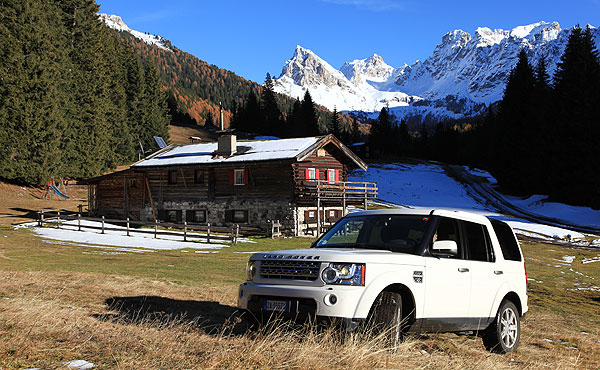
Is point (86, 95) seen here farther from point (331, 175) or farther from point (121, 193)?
point (331, 175)

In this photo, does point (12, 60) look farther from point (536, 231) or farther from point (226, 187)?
point (536, 231)

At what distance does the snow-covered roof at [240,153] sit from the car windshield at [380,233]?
102ft

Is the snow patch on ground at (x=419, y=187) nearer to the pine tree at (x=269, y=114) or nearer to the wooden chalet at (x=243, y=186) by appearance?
the wooden chalet at (x=243, y=186)

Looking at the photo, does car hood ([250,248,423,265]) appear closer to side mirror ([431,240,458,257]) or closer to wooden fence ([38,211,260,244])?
A: side mirror ([431,240,458,257])

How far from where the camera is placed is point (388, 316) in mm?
6426

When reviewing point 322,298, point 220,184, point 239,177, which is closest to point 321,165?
point 239,177

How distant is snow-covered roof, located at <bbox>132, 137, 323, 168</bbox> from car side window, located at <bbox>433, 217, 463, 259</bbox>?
31601 millimetres

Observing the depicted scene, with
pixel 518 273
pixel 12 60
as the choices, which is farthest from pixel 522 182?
pixel 518 273

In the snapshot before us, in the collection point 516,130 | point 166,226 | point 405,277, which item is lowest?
point 166,226

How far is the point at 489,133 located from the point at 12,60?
87.0 metres

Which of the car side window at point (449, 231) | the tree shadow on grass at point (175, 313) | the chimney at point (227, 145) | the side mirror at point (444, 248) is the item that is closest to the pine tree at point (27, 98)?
the chimney at point (227, 145)

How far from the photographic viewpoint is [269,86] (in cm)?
12562

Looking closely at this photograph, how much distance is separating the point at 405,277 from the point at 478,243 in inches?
84.3

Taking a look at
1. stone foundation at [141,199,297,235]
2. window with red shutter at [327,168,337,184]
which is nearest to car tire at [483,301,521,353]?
stone foundation at [141,199,297,235]
